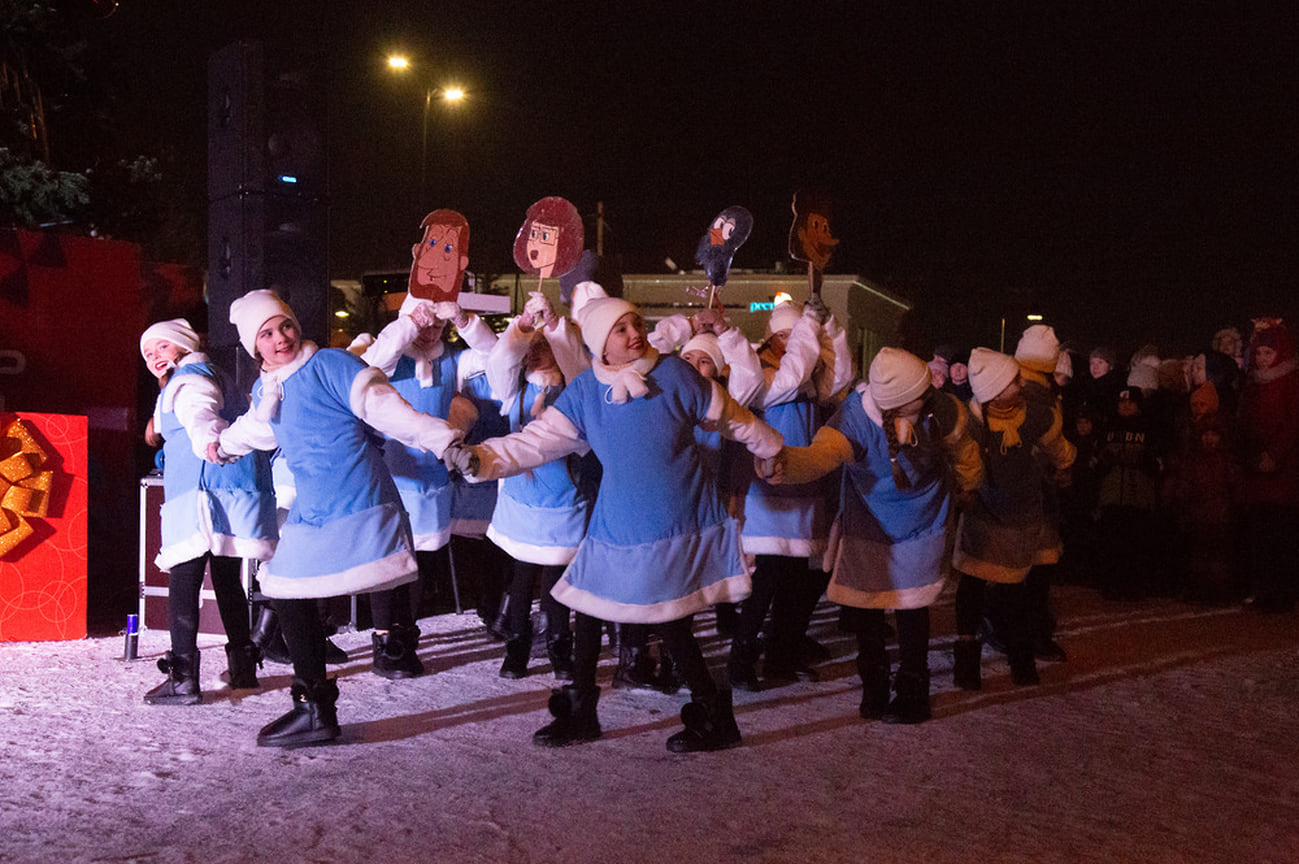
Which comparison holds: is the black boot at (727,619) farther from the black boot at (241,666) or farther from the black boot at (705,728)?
the black boot at (241,666)

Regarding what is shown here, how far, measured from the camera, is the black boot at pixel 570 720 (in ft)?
15.7

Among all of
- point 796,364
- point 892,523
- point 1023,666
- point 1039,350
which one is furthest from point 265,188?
point 1023,666

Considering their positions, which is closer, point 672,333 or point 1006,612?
point 1006,612

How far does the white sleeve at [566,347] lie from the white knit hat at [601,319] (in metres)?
1.52

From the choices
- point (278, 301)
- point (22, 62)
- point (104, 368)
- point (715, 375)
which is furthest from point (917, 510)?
point (22, 62)

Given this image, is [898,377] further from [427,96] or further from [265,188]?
[427,96]

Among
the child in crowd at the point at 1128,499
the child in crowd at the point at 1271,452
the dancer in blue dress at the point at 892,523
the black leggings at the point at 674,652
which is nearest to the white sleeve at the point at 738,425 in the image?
the dancer in blue dress at the point at 892,523

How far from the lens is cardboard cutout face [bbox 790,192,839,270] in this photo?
255 inches

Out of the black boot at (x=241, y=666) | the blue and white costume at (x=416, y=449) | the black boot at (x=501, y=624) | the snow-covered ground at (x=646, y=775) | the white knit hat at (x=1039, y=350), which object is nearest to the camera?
the snow-covered ground at (x=646, y=775)

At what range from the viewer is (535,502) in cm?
575

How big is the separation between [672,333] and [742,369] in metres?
0.82

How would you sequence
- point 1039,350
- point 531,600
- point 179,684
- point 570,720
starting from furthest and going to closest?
point 1039,350 → point 531,600 → point 179,684 → point 570,720

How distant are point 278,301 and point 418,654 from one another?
2492mm

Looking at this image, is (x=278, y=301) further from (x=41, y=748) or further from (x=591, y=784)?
(x=591, y=784)
